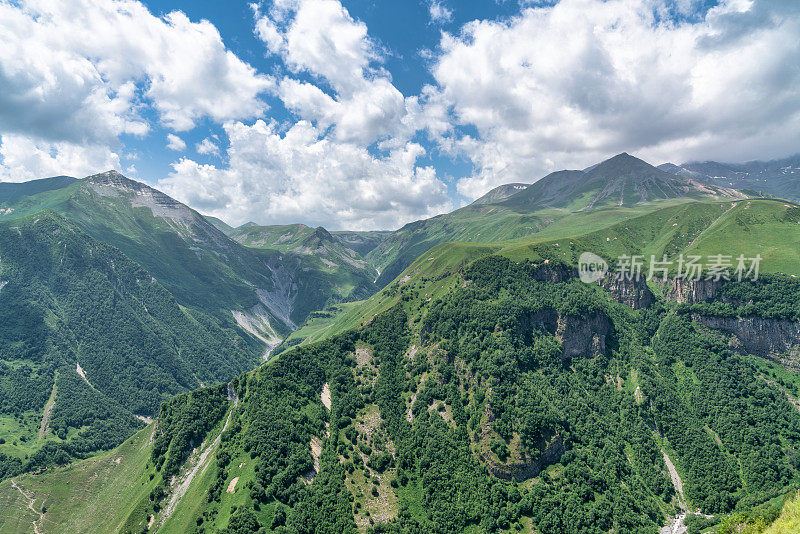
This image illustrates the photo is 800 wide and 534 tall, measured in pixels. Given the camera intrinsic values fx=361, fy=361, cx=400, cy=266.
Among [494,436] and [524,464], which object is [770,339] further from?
[494,436]

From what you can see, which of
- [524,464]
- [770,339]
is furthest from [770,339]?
[524,464]

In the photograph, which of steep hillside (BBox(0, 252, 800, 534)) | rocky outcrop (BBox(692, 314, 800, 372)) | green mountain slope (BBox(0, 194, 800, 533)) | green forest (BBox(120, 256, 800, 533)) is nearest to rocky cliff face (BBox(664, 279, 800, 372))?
rocky outcrop (BBox(692, 314, 800, 372))

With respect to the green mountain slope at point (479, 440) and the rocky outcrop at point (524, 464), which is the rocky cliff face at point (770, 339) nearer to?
the green mountain slope at point (479, 440)

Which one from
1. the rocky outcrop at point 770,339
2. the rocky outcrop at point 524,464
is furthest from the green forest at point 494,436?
the rocky outcrop at point 770,339

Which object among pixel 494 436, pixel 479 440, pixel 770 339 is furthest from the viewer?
pixel 770 339

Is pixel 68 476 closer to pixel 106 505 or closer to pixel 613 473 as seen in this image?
pixel 106 505
